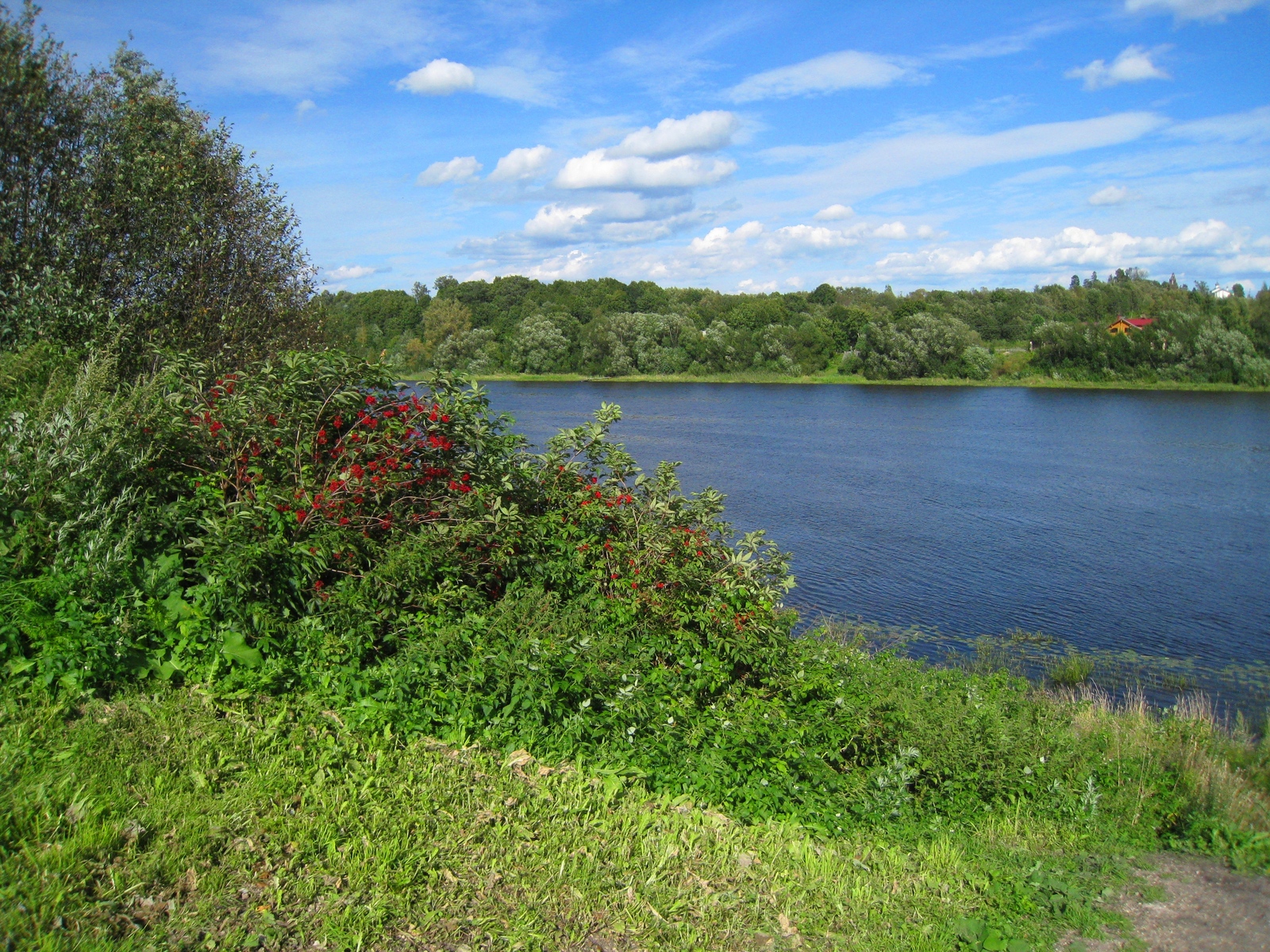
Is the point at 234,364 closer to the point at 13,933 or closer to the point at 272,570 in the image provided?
the point at 272,570

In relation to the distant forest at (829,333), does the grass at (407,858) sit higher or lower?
lower

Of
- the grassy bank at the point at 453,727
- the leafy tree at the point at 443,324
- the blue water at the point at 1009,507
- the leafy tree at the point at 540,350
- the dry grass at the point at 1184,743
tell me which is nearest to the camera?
the grassy bank at the point at 453,727

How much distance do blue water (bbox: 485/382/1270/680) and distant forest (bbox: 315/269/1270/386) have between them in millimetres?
11708

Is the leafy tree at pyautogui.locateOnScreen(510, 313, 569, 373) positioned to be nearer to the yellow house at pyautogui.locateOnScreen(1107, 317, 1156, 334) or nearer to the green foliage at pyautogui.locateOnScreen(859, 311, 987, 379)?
the green foliage at pyautogui.locateOnScreen(859, 311, 987, 379)

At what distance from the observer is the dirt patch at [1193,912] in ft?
14.2

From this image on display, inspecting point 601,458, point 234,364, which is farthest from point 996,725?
point 234,364

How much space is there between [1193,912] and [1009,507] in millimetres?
24199

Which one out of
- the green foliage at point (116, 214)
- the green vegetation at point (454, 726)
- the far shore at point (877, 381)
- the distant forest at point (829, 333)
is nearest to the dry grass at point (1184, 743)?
the green vegetation at point (454, 726)

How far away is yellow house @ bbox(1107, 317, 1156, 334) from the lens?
233 feet

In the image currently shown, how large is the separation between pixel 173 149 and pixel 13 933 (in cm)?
1188

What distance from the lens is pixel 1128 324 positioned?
7281cm

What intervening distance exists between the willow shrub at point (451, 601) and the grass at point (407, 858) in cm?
A: 30

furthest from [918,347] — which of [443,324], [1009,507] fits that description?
[1009,507]

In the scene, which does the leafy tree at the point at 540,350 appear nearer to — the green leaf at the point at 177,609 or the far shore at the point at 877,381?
the far shore at the point at 877,381
